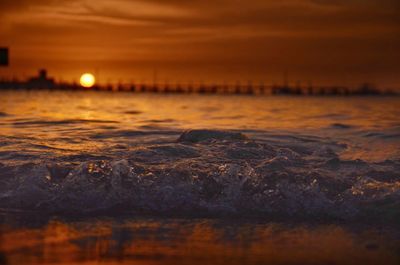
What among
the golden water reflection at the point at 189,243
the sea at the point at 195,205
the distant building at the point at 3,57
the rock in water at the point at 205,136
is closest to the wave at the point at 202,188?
the sea at the point at 195,205

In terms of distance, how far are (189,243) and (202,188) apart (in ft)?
4.67

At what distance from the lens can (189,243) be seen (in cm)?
418

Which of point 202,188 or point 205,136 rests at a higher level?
point 205,136

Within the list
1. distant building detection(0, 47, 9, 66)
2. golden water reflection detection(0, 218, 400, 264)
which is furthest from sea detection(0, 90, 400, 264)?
distant building detection(0, 47, 9, 66)

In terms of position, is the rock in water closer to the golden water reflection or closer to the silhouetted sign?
the silhouetted sign

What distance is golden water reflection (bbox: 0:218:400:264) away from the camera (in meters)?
3.82

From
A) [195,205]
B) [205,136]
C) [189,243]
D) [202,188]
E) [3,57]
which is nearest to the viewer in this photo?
[189,243]

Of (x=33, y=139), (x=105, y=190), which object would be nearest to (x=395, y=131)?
(x=33, y=139)

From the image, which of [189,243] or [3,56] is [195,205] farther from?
[3,56]

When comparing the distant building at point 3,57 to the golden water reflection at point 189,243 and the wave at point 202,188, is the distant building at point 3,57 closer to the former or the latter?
the wave at point 202,188

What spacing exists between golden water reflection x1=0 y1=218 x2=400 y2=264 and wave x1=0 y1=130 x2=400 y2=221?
43cm

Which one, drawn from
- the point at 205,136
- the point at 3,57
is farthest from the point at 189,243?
the point at 3,57

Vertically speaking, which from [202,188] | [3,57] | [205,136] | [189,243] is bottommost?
[189,243]

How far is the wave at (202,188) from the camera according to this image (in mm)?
5184
